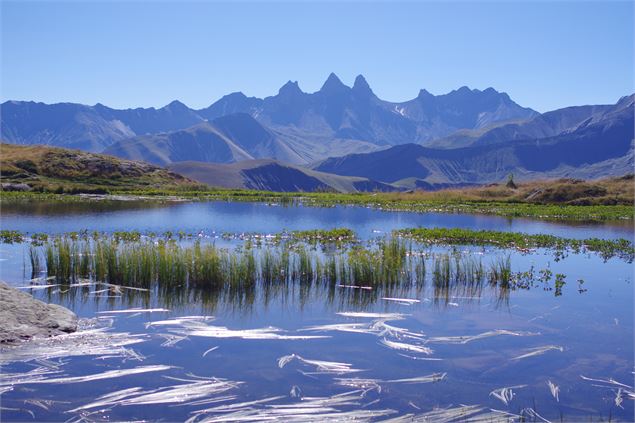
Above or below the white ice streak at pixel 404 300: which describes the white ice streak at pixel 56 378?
below

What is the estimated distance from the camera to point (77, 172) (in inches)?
4190

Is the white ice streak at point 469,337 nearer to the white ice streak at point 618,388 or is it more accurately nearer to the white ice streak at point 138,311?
the white ice streak at point 618,388

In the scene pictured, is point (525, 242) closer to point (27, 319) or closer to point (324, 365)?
point (324, 365)

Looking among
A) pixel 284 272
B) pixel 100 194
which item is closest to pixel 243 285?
pixel 284 272

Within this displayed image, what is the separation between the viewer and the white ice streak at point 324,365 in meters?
14.6

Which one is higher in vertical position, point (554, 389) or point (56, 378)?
point (56, 378)

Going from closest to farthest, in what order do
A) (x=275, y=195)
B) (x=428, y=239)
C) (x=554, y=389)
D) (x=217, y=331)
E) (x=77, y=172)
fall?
(x=554, y=389) → (x=217, y=331) → (x=428, y=239) → (x=275, y=195) → (x=77, y=172)

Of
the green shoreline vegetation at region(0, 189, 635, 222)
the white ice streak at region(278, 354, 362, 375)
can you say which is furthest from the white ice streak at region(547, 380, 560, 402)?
the green shoreline vegetation at region(0, 189, 635, 222)

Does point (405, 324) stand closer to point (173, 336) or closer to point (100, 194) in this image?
point (173, 336)

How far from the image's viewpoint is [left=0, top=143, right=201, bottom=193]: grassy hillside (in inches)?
3733

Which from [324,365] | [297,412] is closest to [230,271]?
[324,365]

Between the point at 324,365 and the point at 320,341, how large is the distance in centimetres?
206

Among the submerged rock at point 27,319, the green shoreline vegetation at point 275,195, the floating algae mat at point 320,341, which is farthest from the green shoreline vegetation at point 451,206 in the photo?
the submerged rock at point 27,319

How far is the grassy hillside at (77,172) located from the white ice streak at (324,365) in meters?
77.5
